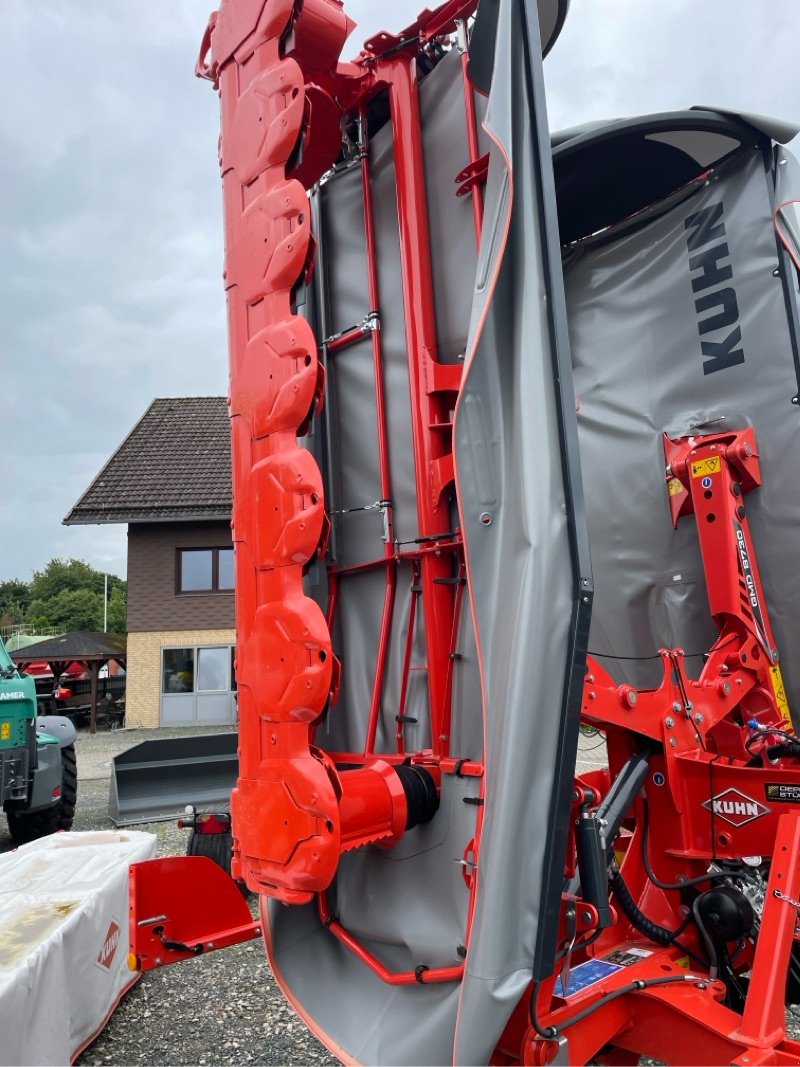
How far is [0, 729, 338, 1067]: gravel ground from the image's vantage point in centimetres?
321

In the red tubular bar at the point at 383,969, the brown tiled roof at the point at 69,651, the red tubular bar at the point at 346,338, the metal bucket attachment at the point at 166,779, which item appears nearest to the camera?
the red tubular bar at the point at 383,969

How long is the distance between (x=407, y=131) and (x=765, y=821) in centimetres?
236

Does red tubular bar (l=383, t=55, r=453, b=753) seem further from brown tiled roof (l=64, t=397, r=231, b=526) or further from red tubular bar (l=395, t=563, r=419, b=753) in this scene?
brown tiled roof (l=64, t=397, r=231, b=526)

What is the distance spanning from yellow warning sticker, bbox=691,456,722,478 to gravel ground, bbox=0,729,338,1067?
272 cm

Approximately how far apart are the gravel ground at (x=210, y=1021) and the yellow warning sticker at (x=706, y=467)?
2.72m

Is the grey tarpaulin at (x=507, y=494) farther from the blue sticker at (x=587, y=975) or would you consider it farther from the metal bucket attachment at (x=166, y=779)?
the metal bucket attachment at (x=166, y=779)

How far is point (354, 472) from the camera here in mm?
2377

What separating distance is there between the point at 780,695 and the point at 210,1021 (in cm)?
284

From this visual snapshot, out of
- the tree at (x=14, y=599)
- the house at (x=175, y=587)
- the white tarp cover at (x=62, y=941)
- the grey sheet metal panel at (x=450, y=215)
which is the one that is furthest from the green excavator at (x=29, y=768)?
the tree at (x=14, y=599)

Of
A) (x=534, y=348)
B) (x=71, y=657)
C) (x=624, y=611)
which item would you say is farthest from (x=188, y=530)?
(x=534, y=348)

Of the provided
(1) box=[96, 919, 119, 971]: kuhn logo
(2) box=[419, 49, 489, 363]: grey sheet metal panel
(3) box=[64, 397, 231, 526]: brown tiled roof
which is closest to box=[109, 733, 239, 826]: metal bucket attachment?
(1) box=[96, 919, 119, 971]: kuhn logo

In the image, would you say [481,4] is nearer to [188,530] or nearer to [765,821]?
[765,821]

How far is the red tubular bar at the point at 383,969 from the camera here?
1.72 meters

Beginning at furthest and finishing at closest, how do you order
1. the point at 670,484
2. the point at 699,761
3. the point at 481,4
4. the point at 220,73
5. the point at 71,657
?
the point at 71,657, the point at 670,484, the point at 699,761, the point at 220,73, the point at 481,4
